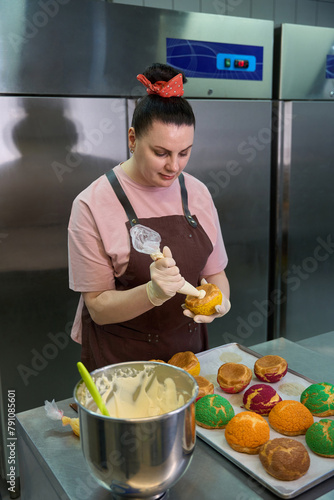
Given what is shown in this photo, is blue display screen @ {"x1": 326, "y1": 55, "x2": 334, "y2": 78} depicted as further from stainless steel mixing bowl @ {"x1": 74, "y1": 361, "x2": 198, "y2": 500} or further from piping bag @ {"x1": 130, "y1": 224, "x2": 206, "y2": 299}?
stainless steel mixing bowl @ {"x1": 74, "y1": 361, "x2": 198, "y2": 500}

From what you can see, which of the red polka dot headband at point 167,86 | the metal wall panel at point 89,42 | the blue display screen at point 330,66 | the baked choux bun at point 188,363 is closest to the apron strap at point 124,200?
the red polka dot headband at point 167,86

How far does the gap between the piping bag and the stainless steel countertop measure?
0.37m

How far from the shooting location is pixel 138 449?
2.42ft

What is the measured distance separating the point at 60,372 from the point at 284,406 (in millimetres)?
1469

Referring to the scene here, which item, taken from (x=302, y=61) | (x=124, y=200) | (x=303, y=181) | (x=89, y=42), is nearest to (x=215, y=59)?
(x=302, y=61)

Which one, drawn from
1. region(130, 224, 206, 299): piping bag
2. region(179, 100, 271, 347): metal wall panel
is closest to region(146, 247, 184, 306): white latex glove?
region(130, 224, 206, 299): piping bag

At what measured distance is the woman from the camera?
1.36m

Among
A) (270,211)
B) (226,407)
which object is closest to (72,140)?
(270,211)

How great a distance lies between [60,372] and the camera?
2.27 meters

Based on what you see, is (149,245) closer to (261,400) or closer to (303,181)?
(261,400)

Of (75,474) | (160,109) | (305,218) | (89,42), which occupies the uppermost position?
(89,42)

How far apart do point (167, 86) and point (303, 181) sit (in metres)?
1.63

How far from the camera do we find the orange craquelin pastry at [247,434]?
95 cm

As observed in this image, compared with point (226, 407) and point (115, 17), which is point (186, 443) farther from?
point (115, 17)
